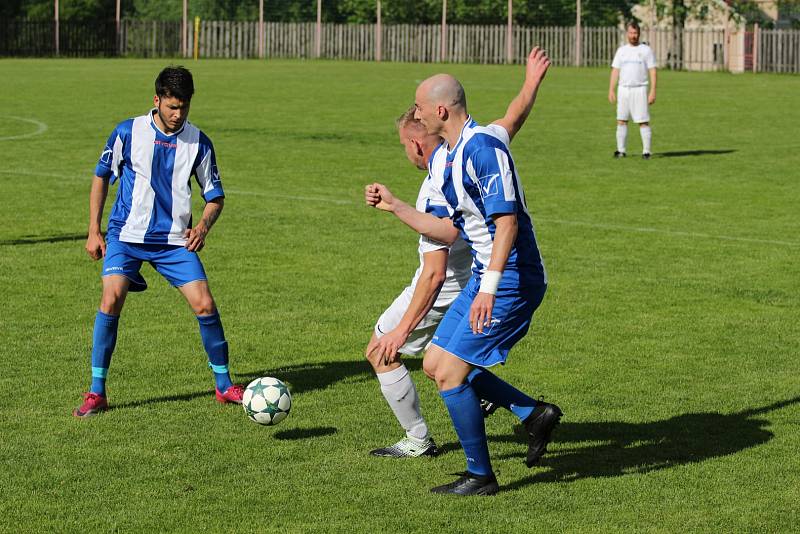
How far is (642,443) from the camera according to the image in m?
7.45

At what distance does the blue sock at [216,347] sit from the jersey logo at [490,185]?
8.78ft

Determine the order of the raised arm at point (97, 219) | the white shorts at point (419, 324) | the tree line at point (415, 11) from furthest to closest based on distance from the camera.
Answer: the tree line at point (415, 11), the raised arm at point (97, 219), the white shorts at point (419, 324)

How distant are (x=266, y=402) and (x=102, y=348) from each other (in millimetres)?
1283

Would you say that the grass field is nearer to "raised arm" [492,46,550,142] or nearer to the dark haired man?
the dark haired man

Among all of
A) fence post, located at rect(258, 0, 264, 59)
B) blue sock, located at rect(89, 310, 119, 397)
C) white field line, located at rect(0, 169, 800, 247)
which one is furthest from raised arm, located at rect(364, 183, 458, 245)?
fence post, located at rect(258, 0, 264, 59)

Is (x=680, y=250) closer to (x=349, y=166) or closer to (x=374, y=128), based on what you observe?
(x=349, y=166)

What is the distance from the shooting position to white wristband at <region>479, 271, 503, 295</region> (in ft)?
20.1

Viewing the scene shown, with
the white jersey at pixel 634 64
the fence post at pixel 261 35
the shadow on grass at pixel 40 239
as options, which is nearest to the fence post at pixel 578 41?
the fence post at pixel 261 35

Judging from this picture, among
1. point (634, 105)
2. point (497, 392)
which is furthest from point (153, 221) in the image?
point (634, 105)

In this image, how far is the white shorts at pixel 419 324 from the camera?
7.33 metres

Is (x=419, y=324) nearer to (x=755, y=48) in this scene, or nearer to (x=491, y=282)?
(x=491, y=282)

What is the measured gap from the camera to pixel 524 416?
6988 millimetres

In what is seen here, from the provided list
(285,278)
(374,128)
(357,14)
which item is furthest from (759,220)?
(357,14)

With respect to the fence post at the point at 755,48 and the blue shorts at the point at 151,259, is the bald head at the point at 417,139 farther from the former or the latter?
the fence post at the point at 755,48
